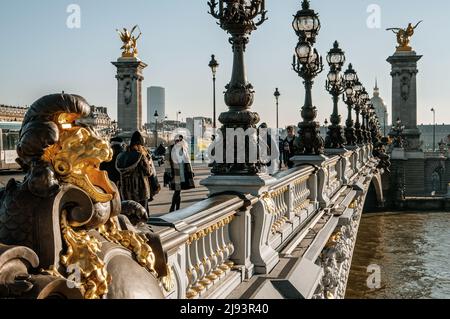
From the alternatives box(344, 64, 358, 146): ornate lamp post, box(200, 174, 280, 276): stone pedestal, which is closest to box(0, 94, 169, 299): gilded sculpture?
box(200, 174, 280, 276): stone pedestal

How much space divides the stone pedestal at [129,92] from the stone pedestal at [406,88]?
3329 cm

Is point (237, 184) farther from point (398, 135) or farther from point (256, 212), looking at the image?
point (398, 135)

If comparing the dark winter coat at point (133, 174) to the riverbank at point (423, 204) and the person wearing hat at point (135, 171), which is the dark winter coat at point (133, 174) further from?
the riverbank at point (423, 204)

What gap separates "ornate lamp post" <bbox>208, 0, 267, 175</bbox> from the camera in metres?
7.29

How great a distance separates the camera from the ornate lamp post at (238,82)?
7.29 m

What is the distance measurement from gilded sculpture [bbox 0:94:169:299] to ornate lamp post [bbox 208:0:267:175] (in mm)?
4408

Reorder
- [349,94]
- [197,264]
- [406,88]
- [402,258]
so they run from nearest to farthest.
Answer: [197,264]
[349,94]
[402,258]
[406,88]

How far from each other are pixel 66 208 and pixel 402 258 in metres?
26.6

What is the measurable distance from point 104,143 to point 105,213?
33 centimetres

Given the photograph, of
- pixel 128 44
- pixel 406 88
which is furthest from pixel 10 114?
pixel 406 88

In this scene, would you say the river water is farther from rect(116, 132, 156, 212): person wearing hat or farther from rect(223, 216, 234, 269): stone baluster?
rect(223, 216, 234, 269): stone baluster

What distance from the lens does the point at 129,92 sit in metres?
57.6

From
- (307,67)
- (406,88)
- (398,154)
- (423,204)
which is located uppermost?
(406,88)

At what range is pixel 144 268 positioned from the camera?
3080mm
